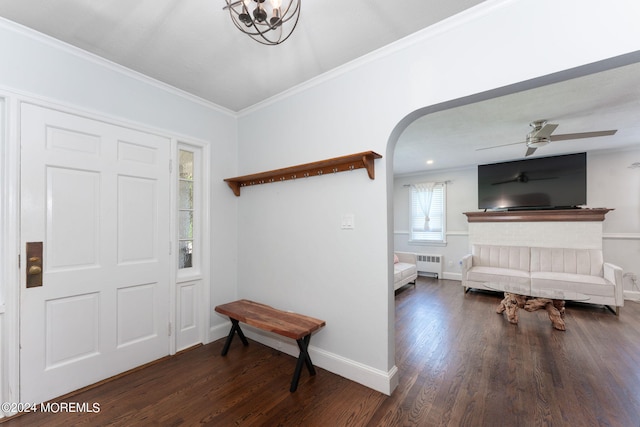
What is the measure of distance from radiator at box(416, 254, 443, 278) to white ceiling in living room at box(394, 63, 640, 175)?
238cm

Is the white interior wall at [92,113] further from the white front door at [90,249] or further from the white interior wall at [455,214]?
the white interior wall at [455,214]

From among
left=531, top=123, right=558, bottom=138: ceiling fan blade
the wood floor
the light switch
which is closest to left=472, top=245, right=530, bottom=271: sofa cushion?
the wood floor

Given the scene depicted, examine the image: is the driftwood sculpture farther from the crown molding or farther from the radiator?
the crown molding

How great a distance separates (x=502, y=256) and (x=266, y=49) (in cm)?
542

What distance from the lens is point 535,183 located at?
191 inches

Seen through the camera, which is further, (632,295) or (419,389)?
(632,295)

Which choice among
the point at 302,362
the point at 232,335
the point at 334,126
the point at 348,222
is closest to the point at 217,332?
the point at 232,335

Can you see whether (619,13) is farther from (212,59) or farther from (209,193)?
(209,193)

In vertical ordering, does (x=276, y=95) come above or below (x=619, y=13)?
above

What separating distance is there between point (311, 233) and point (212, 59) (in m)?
1.68

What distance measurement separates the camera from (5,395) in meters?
1.75

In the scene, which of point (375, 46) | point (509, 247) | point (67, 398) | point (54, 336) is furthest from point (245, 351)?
point (509, 247)

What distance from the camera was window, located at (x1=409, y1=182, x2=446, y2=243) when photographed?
6273 mm

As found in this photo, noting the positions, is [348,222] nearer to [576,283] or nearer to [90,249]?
[90,249]
